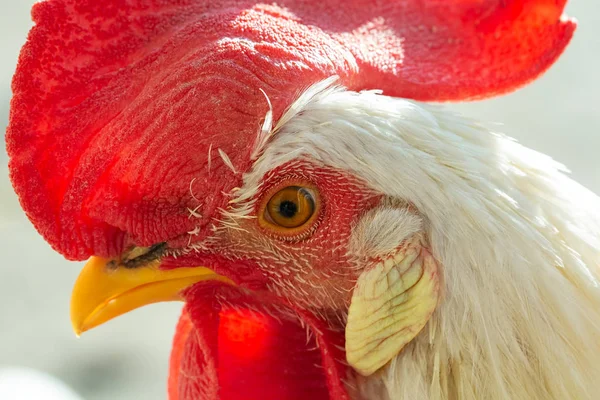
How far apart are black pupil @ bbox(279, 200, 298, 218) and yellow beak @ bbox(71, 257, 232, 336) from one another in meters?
0.23

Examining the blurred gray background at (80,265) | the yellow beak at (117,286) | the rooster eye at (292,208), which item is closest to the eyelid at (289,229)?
the rooster eye at (292,208)

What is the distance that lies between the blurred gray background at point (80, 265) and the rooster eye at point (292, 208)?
94.4 inches

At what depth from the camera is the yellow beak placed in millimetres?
1525

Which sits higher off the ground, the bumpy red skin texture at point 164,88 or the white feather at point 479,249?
the bumpy red skin texture at point 164,88

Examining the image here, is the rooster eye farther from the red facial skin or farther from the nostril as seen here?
the nostril

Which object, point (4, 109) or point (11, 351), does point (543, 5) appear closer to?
point (11, 351)

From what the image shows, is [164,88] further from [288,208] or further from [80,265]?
[80,265]

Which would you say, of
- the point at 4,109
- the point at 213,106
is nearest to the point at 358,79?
the point at 213,106

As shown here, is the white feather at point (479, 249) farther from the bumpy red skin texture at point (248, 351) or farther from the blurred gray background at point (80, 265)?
the blurred gray background at point (80, 265)

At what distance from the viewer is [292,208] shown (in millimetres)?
1413

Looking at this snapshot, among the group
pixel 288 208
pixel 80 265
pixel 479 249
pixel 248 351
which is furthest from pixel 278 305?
pixel 80 265

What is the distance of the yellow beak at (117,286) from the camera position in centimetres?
153

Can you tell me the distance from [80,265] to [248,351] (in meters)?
2.54

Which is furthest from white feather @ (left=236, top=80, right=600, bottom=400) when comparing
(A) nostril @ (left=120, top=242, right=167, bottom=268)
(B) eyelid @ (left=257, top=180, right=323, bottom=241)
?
(A) nostril @ (left=120, top=242, right=167, bottom=268)
